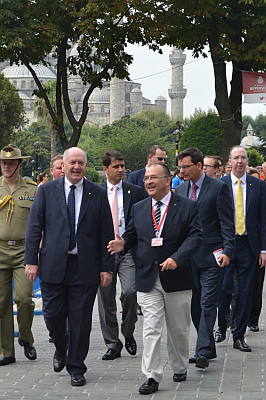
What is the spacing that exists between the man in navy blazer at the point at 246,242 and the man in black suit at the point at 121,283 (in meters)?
1.02

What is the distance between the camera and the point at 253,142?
14625cm

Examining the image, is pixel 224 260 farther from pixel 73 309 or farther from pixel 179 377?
pixel 73 309

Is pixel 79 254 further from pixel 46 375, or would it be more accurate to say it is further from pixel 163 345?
pixel 163 345

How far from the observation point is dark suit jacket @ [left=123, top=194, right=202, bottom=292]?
5824 millimetres

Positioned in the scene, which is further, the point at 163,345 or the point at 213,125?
the point at 213,125

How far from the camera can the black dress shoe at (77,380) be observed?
5906 mm

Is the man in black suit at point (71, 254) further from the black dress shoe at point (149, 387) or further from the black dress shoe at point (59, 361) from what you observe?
the black dress shoe at point (149, 387)

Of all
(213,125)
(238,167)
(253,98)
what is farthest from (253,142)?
(238,167)

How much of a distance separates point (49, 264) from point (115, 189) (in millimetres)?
1756

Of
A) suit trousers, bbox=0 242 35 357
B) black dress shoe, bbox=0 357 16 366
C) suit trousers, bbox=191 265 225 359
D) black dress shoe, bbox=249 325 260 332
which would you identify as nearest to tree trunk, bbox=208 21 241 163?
black dress shoe, bbox=249 325 260 332

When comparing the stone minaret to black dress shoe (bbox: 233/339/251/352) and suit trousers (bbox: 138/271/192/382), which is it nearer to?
black dress shoe (bbox: 233/339/251/352)

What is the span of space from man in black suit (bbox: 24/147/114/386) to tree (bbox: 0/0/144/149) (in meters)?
12.7

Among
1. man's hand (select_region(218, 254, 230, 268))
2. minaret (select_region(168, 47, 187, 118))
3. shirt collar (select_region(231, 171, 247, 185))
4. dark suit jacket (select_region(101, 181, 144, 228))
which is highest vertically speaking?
minaret (select_region(168, 47, 187, 118))

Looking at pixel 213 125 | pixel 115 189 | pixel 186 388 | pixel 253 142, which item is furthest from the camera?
pixel 253 142
